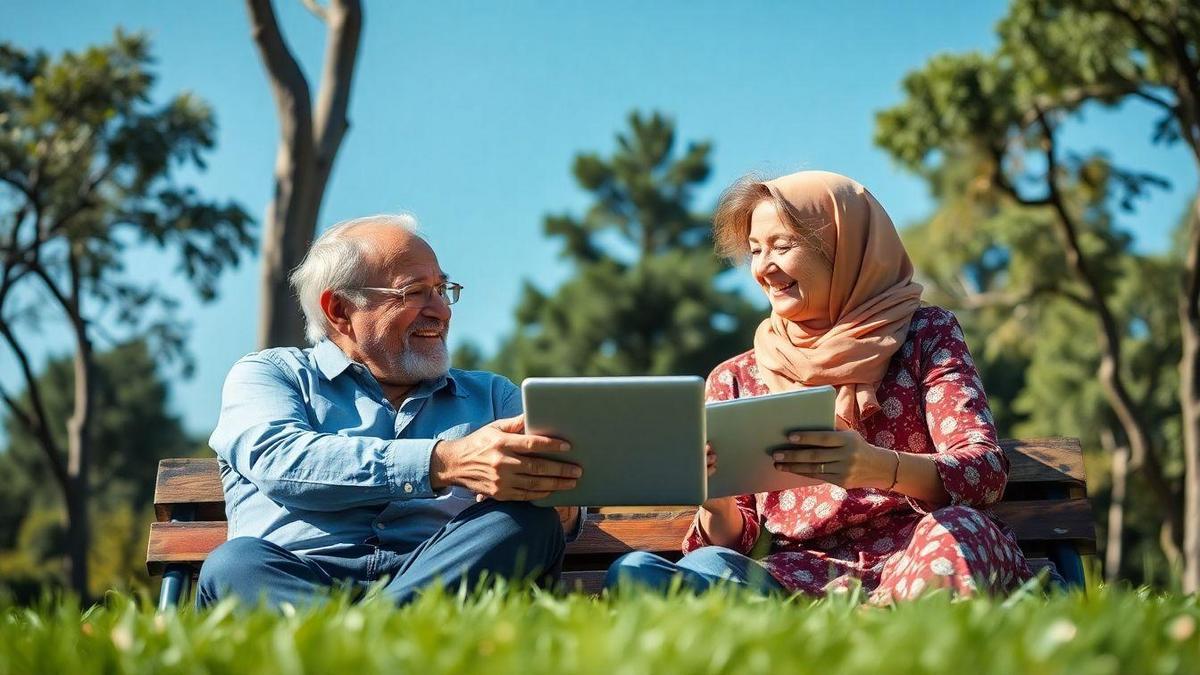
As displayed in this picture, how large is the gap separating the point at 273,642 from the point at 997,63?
13.2m

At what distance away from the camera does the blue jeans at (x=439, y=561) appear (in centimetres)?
303

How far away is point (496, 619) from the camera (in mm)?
2201

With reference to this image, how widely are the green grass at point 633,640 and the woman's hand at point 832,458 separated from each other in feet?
2.64

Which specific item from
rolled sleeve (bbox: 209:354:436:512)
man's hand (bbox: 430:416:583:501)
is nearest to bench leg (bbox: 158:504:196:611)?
rolled sleeve (bbox: 209:354:436:512)

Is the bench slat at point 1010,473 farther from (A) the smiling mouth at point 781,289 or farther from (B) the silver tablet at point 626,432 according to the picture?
(B) the silver tablet at point 626,432

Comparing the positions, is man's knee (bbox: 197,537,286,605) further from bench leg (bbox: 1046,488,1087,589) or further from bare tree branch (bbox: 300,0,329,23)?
bare tree branch (bbox: 300,0,329,23)

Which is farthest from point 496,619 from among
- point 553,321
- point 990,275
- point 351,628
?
point 990,275

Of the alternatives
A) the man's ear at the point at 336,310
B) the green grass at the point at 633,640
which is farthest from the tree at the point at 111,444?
the green grass at the point at 633,640

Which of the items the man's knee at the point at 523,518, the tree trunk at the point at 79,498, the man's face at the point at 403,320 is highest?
the man's face at the point at 403,320

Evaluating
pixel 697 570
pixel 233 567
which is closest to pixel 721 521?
pixel 697 570

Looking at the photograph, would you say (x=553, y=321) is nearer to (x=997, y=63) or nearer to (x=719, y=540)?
(x=997, y=63)

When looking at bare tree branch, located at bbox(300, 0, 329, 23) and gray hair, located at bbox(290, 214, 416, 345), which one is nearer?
gray hair, located at bbox(290, 214, 416, 345)

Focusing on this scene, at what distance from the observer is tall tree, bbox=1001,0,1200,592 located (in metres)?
12.4

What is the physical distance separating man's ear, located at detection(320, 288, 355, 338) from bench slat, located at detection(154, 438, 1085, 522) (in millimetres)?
563
